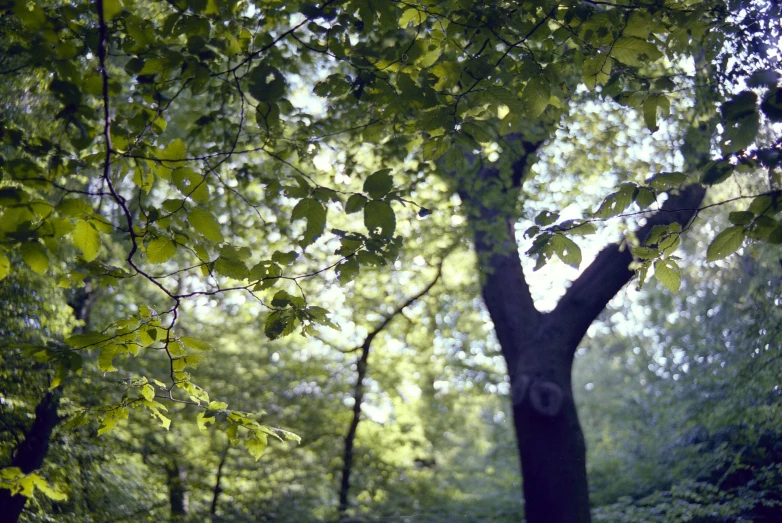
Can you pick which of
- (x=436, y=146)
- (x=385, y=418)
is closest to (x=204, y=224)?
(x=436, y=146)

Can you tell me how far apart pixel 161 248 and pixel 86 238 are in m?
0.41

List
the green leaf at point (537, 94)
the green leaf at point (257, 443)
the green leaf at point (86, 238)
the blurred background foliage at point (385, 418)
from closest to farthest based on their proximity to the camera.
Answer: the green leaf at point (86, 238) → the green leaf at point (257, 443) → the green leaf at point (537, 94) → the blurred background foliage at point (385, 418)

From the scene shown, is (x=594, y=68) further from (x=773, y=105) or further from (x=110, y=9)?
(x=110, y=9)

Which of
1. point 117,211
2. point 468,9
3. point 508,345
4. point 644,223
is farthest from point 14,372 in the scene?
point 644,223

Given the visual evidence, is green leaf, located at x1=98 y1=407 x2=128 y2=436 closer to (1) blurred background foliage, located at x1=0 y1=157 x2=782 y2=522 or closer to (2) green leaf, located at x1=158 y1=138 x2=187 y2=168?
(2) green leaf, located at x1=158 y1=138 x2=187 y2=168

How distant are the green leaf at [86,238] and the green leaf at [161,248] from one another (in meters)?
0.35

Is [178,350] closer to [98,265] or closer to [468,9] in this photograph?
[98,265]

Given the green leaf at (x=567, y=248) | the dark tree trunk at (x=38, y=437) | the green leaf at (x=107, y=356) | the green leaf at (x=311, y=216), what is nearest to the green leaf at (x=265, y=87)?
the green leaf at (x=311, y=216)

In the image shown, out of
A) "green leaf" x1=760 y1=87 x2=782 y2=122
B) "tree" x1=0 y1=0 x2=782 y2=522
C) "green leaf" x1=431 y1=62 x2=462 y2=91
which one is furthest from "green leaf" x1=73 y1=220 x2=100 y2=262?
"green leaf" x1=760 y1=87 x2=782 y2=122

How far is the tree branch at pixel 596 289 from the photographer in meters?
5.50

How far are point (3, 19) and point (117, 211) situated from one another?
4.63 m

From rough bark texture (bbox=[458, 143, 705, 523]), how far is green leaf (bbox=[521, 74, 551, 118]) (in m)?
2.79

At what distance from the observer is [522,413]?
17.3 ft

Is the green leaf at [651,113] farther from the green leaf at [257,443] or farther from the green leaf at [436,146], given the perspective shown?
the green leaf at [257,443]
